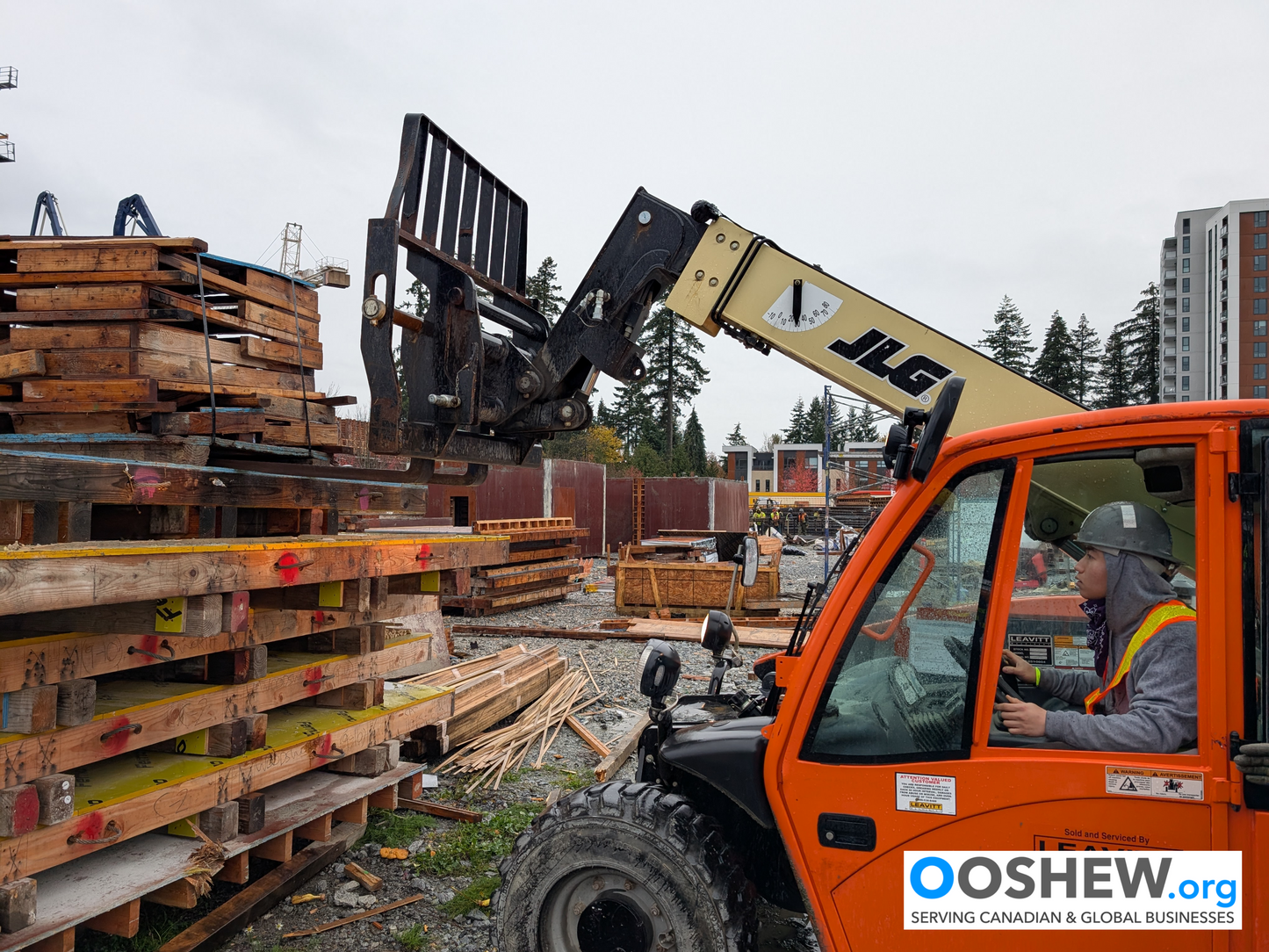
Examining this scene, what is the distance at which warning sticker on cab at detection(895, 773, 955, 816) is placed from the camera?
2449mm

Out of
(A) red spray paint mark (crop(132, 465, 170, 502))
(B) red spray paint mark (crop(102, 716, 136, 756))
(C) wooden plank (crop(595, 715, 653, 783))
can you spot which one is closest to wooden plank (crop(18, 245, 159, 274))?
(A) red spray paint mark (crop(132, 465, 170, 502))

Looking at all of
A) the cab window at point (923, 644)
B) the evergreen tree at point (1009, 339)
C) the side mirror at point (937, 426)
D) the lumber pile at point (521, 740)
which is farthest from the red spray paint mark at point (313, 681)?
the evergreen tree at point (1009, 339)

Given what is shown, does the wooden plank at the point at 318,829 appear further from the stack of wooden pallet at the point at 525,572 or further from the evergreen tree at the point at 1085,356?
the evergreen tree at the point at 1085,356

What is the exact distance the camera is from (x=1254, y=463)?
219cm

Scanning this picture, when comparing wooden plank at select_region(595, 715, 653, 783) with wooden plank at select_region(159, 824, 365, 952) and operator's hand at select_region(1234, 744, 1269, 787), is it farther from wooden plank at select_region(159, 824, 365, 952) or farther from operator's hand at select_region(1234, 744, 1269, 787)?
operator's hand at select_region(1234, 744, 1269, 787)

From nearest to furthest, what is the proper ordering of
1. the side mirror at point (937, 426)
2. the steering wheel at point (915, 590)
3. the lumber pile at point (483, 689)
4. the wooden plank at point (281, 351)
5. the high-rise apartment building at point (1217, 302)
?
the side mirror at point (937, 426) → the steering wheel at point (915, 590) → the wooden plank at point (281, 351) → the lumber pile at point (483, 689) → the high-rise apartment building at point (1217, 302)

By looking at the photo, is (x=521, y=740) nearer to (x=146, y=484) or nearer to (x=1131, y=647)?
(x=146, y=484)

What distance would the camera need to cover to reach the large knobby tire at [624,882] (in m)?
2.83

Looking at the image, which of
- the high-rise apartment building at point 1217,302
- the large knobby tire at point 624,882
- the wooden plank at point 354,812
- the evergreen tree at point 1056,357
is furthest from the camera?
the high-rise apartment building at point 1217,302

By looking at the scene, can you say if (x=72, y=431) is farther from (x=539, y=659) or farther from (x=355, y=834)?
(x=539, y=659)

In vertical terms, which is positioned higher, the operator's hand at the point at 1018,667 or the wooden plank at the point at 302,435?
the wooden plank at the point at 302,435

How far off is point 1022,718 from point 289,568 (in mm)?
3045

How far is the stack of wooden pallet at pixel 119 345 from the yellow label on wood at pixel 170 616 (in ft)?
5.17

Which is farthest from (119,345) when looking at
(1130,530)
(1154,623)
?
(1154,623)
